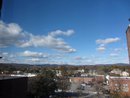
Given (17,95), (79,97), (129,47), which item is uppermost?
(129,47)

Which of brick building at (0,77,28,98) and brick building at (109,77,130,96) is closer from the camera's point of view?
brick building at (0,77,28,98)

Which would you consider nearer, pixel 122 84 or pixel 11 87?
pixel 11 87

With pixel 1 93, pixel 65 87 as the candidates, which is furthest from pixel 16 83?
pixel 65 87

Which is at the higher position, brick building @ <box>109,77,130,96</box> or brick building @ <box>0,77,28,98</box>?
brick building @ <box>0,77,28,98</box>

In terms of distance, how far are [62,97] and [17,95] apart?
2669cm

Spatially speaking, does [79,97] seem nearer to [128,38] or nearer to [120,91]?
[120,91]

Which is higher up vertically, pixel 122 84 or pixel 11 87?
pixel 11 87

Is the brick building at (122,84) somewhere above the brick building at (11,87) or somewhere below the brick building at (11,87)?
below

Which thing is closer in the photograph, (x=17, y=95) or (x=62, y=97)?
(x=17, y=95)

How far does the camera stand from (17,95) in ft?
84.1

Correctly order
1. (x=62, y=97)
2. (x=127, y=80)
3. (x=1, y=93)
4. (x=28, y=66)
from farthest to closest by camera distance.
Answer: (x=28, y=66) < (x=62, y=97) < (x=127, y=80) < (x=1, y=93)

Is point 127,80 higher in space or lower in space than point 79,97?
higher

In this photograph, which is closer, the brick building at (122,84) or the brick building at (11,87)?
the brick building at (11,87)

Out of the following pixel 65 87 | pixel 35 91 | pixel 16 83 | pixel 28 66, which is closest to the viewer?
pixel 16 83
